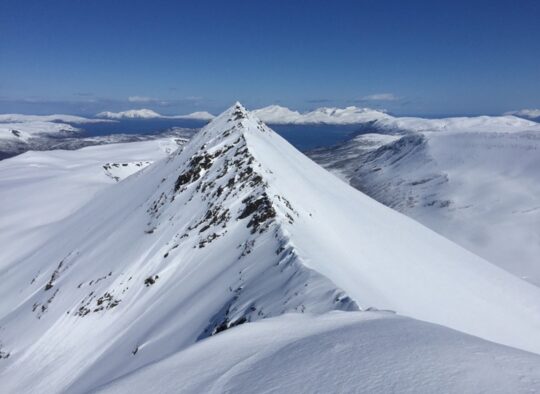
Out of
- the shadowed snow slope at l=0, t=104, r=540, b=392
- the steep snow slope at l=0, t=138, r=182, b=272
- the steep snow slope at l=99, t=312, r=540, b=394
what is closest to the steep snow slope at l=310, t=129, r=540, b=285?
Answer: the shadowed snow slope at l=0, t=104, r=540, b=392

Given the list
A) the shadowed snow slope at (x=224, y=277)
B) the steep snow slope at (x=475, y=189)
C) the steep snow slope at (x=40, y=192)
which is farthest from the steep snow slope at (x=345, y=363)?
the steep snow slope at (x=475, y=189)

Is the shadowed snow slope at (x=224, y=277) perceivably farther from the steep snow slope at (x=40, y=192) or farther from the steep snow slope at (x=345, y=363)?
the steep snow slope at (x=40, y=192)

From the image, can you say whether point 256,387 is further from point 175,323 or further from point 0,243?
point 0,243

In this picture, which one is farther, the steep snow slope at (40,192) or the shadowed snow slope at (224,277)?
the steep snow slope at (40,192)

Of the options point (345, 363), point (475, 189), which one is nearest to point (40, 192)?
point (345, 363)

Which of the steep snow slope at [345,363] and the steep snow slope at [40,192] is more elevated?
the steep snow slope at [345,363]

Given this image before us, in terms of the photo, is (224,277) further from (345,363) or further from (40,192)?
(40,192)

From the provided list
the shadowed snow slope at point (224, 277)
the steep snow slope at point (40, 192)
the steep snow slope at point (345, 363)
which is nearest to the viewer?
the steep snow slope at point (345, 363)
